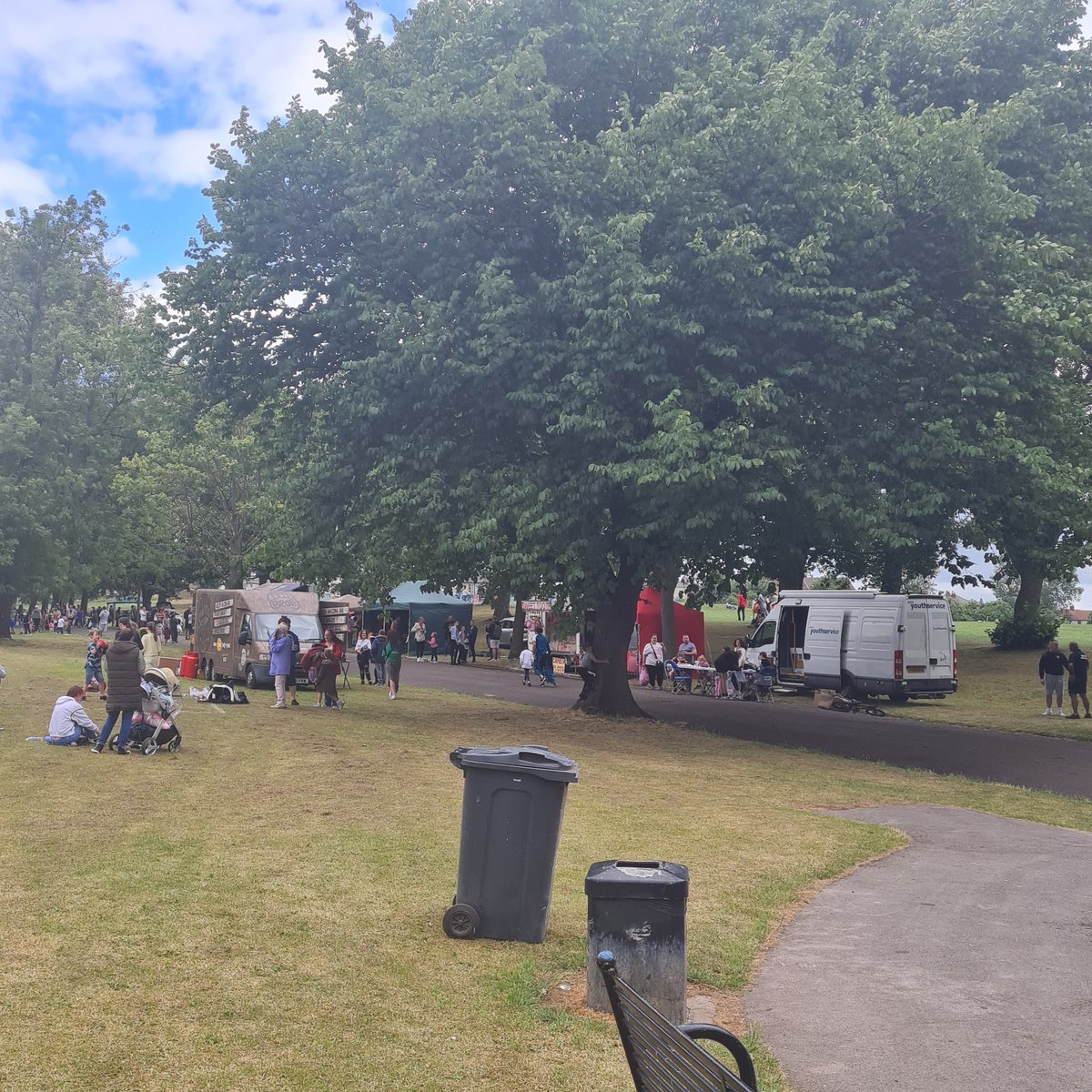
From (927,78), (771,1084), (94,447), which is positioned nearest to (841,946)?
(771,1084)

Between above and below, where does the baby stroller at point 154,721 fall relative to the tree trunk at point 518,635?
below

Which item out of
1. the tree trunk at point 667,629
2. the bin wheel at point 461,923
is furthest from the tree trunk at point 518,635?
the bin wheel at point 461,923

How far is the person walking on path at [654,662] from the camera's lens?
35250mm

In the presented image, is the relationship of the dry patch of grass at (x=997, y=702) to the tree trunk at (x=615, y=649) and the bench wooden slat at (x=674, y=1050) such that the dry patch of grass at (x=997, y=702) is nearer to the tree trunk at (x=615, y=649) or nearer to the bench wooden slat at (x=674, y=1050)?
the tree trunk at (x=615, y=649)

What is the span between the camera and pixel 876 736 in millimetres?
23016

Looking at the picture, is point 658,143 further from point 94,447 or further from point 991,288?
point 94,447

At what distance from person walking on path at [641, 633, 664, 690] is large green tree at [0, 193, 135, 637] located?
75.0 ft

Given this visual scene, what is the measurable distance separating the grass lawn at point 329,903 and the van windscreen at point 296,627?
12532mm

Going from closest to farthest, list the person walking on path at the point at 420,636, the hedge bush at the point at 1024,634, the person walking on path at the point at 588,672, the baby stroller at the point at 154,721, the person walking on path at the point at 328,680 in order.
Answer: the baby stroller at the point at 154,721
the person walking on path at the point at 328,680
the person walking on path at the point at 588,672
the hedge bush at the point at 1024,634
the person walking on path at the point at 420,636

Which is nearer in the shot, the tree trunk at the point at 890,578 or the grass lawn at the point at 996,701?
the grass lawn at the point at 996,701

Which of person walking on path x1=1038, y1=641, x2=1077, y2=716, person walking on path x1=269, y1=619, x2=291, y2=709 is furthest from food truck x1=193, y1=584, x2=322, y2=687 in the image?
person walking on path x1=1038, y1=641, x2=1077, y2=716

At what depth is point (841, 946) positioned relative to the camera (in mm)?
7465

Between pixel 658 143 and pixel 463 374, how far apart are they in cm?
468

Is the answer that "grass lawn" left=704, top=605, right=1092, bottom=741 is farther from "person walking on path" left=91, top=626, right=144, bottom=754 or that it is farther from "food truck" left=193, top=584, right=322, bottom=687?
"person walking on path" left=91, top=626, right=144, bottom=754
